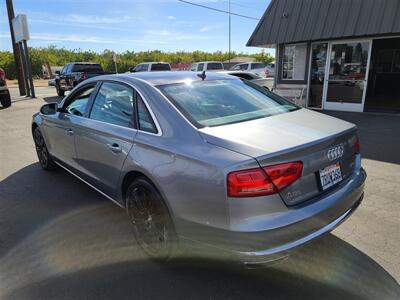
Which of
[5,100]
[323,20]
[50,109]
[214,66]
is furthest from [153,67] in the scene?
[50,109]

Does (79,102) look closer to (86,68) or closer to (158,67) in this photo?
(86,68)

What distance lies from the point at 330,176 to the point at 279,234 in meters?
0.70

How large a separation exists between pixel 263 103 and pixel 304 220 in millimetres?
1403

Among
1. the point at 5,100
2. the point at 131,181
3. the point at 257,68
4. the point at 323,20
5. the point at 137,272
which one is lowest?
the point at 137,272

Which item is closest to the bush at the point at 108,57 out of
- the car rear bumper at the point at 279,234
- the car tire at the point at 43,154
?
the car tire at the point at 43,154

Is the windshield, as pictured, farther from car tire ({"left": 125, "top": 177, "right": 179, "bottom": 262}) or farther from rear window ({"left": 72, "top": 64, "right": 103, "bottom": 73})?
rear window ({"left": 72, "top": 64, "right": 103, "bottom": 73})

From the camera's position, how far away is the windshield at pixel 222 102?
9.18 feet

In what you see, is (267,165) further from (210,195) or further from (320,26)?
(320,26)

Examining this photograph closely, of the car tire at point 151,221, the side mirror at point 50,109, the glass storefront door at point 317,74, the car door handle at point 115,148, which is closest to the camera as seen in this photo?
the car tire at point 151,221

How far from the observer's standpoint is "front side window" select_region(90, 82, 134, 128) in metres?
3.22

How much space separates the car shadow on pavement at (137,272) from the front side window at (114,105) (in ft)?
3.74

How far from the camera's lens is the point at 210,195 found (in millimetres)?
2234

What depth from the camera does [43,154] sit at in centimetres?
539

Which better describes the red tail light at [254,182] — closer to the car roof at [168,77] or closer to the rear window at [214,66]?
the car roof at [168,77]
